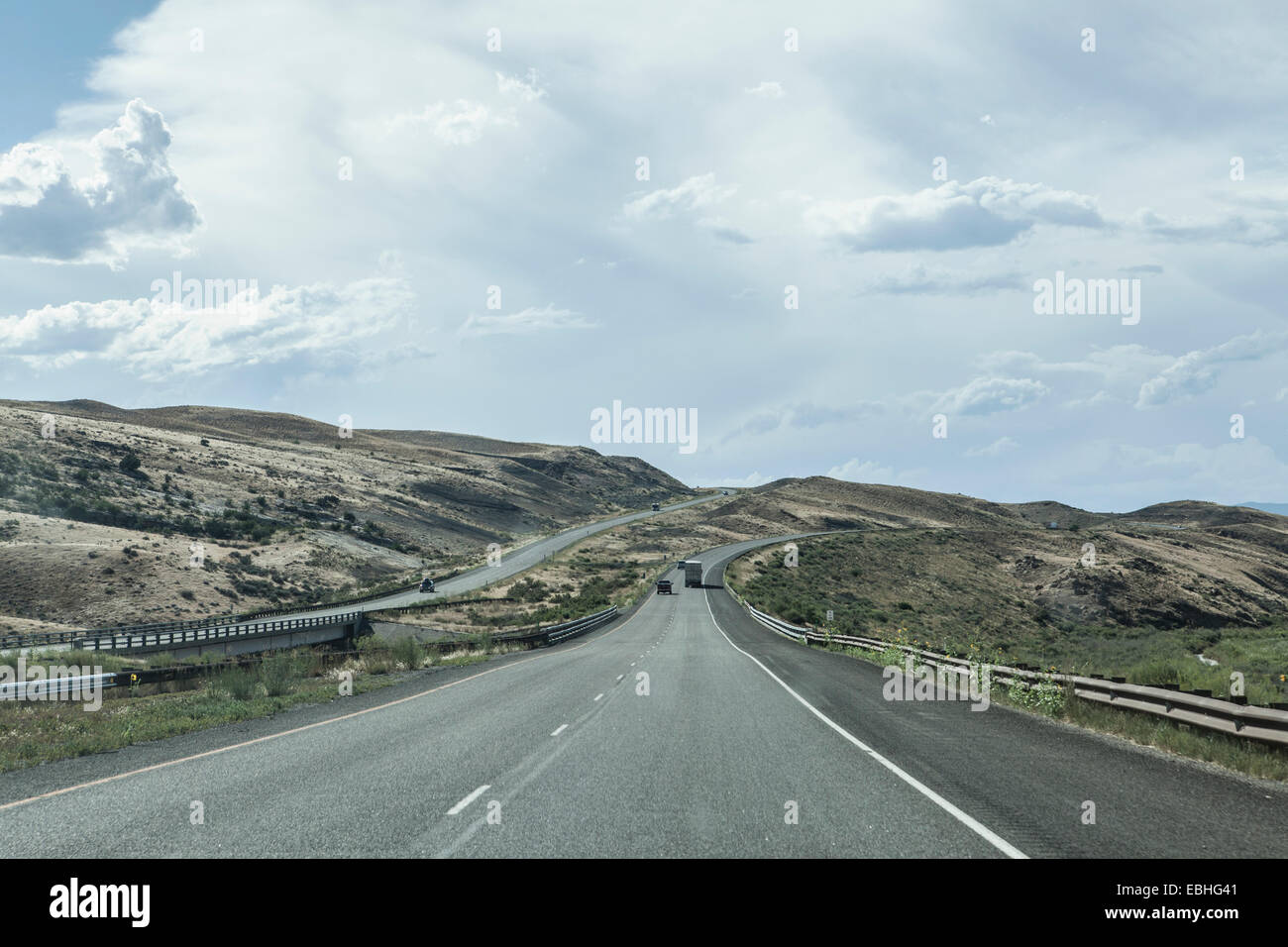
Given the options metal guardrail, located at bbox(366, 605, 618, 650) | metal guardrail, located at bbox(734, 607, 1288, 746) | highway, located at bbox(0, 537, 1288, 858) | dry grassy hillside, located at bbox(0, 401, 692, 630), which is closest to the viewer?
highway, located at bbox(0, 537, 1288, 858)

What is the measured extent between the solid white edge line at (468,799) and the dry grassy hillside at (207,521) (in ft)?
172

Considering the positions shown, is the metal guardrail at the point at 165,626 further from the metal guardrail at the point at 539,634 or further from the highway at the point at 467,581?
the metal guardrail at the point at 539,634

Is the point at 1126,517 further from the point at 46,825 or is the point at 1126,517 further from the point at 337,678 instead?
the point at 46,825

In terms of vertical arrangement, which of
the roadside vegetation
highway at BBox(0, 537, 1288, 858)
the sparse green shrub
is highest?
highway at BBox(0, 537, 1288, 858)

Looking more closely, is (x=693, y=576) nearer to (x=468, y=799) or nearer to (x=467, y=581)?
(x=467, y=581)

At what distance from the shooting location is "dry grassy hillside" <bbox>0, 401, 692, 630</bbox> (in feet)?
204

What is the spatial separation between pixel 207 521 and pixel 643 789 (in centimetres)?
9349

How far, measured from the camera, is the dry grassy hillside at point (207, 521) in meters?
62.2

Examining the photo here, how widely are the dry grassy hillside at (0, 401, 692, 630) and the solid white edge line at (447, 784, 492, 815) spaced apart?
2065 inches

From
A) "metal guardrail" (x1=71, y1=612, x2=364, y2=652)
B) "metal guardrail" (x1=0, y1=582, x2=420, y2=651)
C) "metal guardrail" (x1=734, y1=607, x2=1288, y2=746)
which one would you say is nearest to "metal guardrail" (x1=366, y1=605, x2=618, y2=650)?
"metal guardrail" (x1=71, y1=612, x2=364, y2=652)

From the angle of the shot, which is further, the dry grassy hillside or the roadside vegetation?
the dry grassy hillside

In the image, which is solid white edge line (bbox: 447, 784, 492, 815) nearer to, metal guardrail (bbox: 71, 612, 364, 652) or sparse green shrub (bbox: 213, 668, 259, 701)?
sparse green shrub (bbox: 213, 668, 259, 701)

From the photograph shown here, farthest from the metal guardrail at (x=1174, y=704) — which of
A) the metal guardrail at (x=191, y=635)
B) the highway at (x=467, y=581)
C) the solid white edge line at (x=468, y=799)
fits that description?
the highway at (x=467, y=581)
